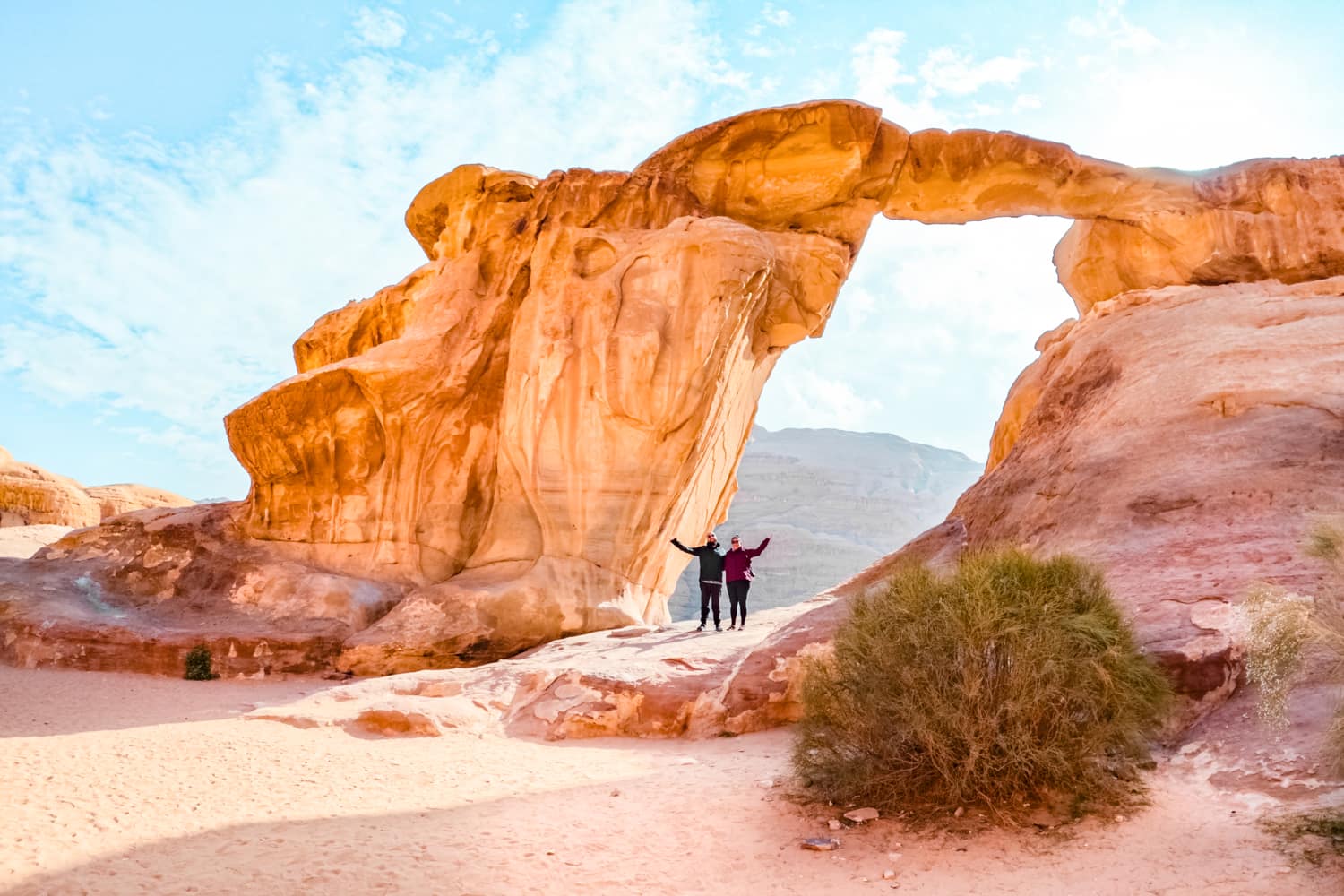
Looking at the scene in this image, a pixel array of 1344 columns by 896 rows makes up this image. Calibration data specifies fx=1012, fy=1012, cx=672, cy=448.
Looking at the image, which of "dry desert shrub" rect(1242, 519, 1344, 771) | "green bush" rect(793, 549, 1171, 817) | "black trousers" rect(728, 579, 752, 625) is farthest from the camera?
"black trousers" rect(728, 579, 752, 625)

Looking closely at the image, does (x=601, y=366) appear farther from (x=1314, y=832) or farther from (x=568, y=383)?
(x=1314, y=832)

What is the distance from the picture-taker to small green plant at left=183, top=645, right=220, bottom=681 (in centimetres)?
1301

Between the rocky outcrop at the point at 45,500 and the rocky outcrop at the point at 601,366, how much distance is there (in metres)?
16.1

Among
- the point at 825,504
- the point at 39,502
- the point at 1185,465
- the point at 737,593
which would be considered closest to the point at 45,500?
the point at 39,502

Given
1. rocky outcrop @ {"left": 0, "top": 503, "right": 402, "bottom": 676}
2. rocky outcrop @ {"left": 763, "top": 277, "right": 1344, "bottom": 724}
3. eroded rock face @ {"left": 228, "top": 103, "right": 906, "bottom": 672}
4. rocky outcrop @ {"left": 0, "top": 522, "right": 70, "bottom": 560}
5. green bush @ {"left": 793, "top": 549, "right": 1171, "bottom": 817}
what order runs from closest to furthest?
green bush @ {"left": 793, "top": 549, "right": 1171, "bottom": 817} → rocky outcrop @ {"left": 763, "top": 277, "right": 1344, "bottom": 724} → rocky outcrop @ {"left": 0, "top": 503, "right": 402, "bottom": 676} → eroded rock face @ {"left": 228, "top": 103, "right": 906, "bottom": 672} → rocky outcrop @ {"left": 0, "top": 522, "right": 70, "bottom": 560}

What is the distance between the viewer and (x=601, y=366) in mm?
15336

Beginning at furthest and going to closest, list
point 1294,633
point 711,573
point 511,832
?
point 711,573 → point 511,832 → point 1294,633

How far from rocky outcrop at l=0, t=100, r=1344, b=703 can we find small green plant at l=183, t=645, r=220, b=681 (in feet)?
1.06

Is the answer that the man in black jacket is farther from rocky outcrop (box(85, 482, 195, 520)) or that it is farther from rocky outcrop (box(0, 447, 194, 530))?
rocky outcrop (box(85, 482, 195, 520))

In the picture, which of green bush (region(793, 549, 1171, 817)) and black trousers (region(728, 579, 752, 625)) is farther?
black trousers (region(728, 579, 752, 625))

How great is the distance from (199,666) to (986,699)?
10712 mm

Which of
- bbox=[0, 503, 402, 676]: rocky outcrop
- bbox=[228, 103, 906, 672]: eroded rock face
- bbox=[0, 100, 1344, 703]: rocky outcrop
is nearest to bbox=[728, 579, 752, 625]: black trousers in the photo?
bbox=[0, 100, 1344, 703]: rocky outcrop

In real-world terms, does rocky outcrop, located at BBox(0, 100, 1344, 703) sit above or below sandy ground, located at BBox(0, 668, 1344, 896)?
above

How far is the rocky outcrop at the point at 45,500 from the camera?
30.5 metres
